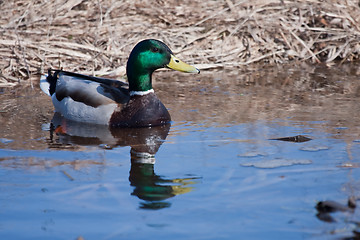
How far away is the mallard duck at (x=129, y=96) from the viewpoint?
5.93m

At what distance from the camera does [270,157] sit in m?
4.45

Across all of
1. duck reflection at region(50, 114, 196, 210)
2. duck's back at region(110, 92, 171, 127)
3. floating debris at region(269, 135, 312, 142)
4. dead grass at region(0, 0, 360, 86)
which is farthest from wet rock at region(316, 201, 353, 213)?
dead grass at region(0, 0, 360, 86)

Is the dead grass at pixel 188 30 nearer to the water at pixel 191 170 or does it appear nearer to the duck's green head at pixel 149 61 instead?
the water at pixel 191 170

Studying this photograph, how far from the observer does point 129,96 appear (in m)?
6.19

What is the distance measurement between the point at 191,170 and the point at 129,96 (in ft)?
7.04

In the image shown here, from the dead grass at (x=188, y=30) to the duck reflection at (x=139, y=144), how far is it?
233 centimetres

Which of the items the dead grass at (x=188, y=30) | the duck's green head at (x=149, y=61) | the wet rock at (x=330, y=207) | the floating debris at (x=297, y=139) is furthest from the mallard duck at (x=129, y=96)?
the wet rock at (x=330, y=207)

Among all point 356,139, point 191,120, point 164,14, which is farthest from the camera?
point 164,14

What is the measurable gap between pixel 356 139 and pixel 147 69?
2.26m

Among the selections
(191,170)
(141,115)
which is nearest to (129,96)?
(141,115)

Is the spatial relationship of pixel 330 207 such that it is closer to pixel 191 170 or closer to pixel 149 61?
pixel 191 170

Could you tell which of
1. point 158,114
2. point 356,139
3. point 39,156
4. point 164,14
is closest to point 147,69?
point 158,114

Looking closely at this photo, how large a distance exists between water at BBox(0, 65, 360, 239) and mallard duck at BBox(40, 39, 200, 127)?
0.52 feet

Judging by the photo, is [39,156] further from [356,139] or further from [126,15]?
[126,15]
